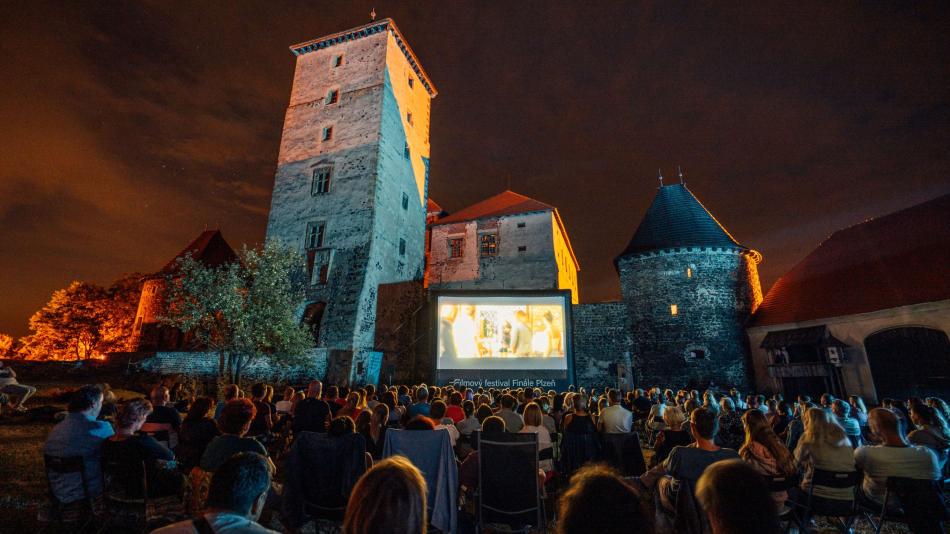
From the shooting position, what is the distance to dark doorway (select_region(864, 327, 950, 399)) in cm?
1323

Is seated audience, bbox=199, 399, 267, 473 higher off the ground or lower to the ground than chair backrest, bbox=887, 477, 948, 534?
higher

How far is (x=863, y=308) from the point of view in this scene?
15.4 meters

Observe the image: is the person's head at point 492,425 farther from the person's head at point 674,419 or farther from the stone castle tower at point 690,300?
the stone castle tower at point 690,300

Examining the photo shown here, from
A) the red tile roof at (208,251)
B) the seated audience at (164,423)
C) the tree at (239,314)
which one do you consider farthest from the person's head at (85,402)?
the red tile roof at (208,251)

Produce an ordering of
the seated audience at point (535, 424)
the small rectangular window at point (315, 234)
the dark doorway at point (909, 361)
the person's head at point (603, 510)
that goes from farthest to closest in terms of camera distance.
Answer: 1. the small rectangular window at point (315, 234)
2. the dark doorway at point (909, 361)
3. the seated audience at point (535, 424)
4. the person's head at point (603, 510)

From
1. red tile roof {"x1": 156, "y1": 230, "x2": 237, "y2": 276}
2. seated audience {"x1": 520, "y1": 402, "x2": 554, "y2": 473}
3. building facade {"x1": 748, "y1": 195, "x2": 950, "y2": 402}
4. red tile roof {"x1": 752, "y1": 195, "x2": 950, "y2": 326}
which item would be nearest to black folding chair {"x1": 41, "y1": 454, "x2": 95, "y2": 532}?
seated audience {"x1": 520, "y1": 402, "x2": 554, "y2": 473}

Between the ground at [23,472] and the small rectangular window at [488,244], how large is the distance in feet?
64.8

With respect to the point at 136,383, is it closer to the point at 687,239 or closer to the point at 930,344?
the point at 687,239

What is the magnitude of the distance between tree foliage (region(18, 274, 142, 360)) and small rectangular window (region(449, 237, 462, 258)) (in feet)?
86.2

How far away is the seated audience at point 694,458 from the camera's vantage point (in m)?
3.32

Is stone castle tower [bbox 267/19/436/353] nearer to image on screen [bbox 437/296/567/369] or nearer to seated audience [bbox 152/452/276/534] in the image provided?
image on screen [bbox 437/296/567/369]

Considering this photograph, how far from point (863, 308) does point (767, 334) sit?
3.85 m

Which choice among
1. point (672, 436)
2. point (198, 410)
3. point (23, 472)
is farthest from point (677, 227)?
point (23, 472)

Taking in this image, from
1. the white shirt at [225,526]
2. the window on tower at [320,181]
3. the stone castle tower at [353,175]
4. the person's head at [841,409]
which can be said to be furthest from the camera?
the window on tower at [320,181]
